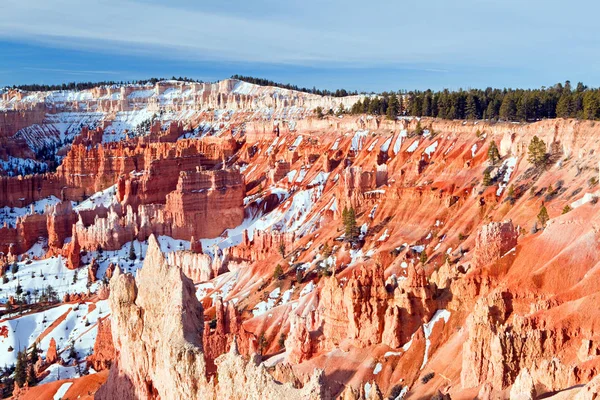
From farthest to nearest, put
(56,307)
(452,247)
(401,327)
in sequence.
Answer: (56,307) → (452,247) → (401,327)

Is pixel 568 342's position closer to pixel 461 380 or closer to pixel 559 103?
pixel 461 380

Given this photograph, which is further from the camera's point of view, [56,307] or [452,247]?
[56,307]

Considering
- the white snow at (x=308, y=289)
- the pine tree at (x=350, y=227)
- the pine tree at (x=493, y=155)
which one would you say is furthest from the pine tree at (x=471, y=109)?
the white snow at (x=308, y=289)

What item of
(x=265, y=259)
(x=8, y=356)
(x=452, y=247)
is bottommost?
(x=8, y=356)

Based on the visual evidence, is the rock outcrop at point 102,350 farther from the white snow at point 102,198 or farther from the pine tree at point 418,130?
the pine tree at point 418,130

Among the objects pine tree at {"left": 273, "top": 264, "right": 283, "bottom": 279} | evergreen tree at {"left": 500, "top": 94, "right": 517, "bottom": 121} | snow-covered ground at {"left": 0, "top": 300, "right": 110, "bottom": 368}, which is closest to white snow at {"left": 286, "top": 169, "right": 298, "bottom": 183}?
evergreen tree at {"left": 500, "top": 94, "right": 517, "bottom": 121}

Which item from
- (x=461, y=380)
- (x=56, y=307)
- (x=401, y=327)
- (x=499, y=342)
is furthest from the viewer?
(x=56, y=307)

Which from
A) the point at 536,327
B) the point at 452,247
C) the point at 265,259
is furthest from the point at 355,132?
the point at 536,327
